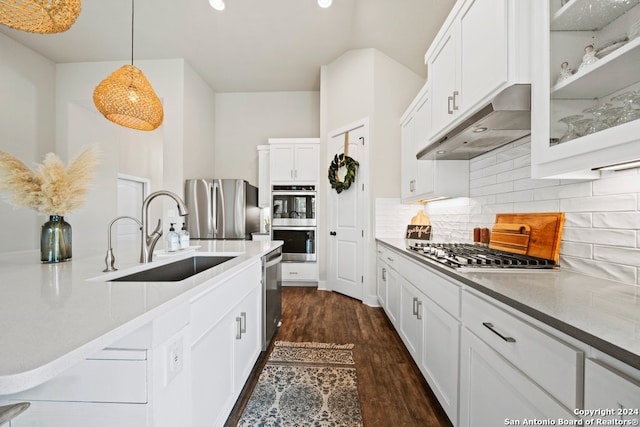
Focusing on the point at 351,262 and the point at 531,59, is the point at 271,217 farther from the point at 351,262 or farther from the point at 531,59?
the point at 531,59

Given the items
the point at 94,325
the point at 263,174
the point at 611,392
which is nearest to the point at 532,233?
the point at 611,392

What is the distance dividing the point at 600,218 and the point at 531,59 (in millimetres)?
749

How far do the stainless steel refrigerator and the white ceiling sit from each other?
5.98ft

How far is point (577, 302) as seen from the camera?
2.75 ft

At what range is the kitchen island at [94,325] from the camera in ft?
1.54

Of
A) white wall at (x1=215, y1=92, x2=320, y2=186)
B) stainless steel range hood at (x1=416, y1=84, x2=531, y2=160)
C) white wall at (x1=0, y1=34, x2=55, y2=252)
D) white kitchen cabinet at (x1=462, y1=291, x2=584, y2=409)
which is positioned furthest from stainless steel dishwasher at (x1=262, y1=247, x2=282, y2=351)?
white wall at (x1=0, y1=34, x2=55, y2=252)

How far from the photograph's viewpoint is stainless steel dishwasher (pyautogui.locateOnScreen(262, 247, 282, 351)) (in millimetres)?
2125

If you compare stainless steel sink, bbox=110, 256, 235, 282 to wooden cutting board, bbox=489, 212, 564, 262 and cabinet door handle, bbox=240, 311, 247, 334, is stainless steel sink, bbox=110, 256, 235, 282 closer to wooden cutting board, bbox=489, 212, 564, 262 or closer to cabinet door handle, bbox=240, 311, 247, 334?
cabinet door handle, bbox=240, 311, 247, 334

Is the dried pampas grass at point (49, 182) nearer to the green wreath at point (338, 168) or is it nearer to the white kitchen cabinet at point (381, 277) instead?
the white kitchen cabinet at point (381, 277)

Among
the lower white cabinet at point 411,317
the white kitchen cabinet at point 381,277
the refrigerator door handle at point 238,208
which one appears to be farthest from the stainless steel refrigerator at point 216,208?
the lower white cabinet at point 411,317

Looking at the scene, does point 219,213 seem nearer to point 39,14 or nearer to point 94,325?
point 39,14

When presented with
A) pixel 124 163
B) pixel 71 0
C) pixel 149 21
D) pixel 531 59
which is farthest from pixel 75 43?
pixel 531 59

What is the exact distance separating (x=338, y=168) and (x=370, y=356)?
2484mm

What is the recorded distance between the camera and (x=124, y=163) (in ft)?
16.4
